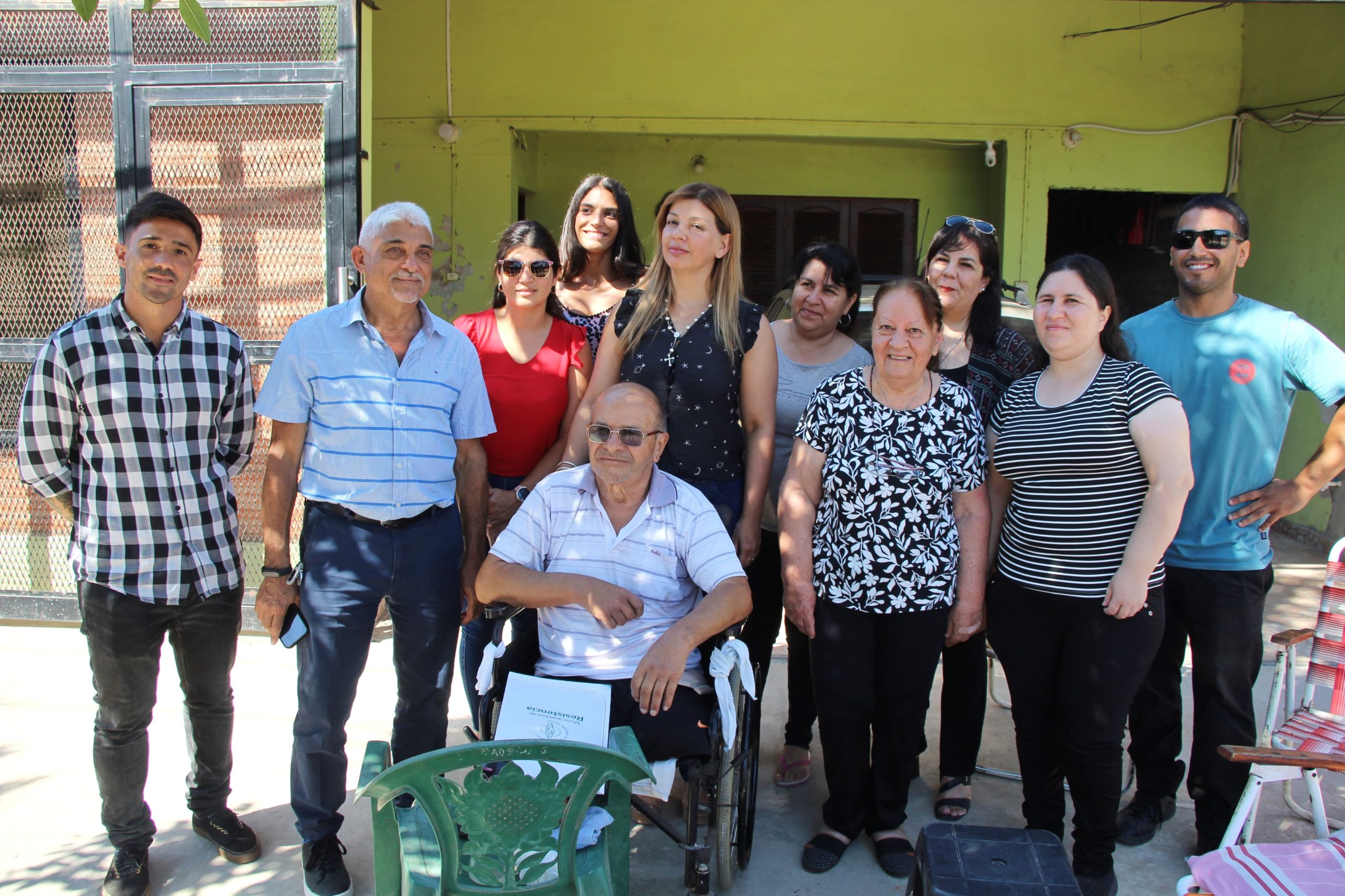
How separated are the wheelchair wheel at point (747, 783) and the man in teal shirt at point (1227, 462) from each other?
4.22ft

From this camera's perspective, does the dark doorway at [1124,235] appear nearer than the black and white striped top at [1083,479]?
No

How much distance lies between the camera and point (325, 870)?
2568mm

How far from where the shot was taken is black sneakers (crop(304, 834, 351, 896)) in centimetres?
255

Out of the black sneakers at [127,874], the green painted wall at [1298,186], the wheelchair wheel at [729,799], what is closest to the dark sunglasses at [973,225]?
the wheelchair wheel at [729,799]

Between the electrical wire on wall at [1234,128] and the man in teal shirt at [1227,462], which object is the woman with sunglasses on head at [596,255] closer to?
the man in teal shirt at [1227,462]

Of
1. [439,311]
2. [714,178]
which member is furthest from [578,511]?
[714,178]

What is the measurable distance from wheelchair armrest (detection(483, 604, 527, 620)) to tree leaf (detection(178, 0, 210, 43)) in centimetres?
157

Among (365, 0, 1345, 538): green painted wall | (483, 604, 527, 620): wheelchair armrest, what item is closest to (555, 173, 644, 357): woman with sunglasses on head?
(483, 604, 527, 620): wheelchair armrest

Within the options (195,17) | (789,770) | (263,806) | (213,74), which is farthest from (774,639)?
(213,74)

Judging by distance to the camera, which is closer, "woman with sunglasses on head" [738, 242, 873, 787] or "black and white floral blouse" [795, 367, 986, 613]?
"black and white floral blouse" [795, 367, 986, 613]

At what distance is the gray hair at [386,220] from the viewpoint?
8.52 ft

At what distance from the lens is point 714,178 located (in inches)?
331

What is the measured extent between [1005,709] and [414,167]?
6.20 m

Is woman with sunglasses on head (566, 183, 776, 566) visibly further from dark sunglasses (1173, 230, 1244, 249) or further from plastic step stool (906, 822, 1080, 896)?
dark sunglasses (1173, 230, 1244, 249)
